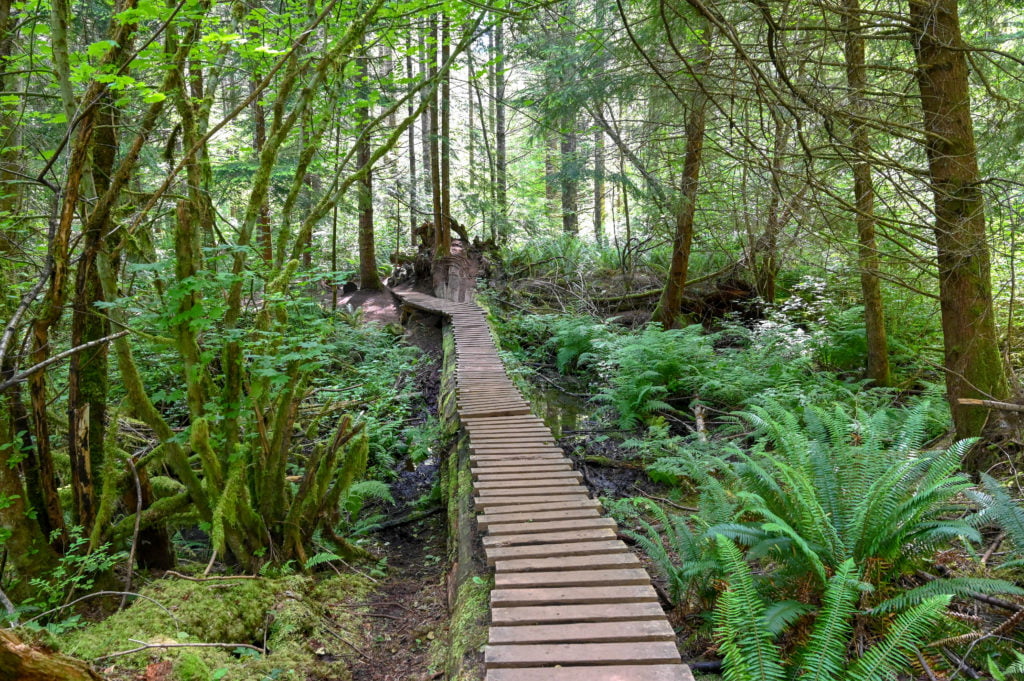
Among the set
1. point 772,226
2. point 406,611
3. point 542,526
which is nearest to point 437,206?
point 772,226

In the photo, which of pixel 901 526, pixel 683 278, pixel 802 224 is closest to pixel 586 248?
pixel 683 278

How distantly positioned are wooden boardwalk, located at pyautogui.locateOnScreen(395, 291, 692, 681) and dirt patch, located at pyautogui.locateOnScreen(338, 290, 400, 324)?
959 cm

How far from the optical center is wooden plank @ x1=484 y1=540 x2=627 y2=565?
3713 mm

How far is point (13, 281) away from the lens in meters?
5.03

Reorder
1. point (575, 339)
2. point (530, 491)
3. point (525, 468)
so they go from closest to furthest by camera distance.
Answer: point (530, 491) → point (525, 468) → point (575, 339)

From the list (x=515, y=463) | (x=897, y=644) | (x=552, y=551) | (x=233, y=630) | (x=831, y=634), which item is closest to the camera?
(x=897, y=644)

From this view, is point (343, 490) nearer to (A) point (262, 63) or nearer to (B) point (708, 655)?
(B) point (708, 655)

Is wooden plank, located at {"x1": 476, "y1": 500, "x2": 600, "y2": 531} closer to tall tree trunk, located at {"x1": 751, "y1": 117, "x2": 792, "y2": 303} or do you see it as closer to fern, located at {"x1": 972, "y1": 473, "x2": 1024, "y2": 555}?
fern, located at {"x1": 972, "y1": 473, "x2": 1024, "y2": 555}

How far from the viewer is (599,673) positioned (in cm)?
264

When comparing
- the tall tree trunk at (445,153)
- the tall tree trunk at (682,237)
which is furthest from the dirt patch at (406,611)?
the tall tree trunk at (445,153)

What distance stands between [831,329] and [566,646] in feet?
25.6

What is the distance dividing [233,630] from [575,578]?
2.15m

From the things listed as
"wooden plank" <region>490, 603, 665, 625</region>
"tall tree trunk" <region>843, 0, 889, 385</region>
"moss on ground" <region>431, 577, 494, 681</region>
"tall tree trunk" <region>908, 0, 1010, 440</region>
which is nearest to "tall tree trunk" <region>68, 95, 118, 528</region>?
"moss on ground" <region>431, 577, 494, 681</region>

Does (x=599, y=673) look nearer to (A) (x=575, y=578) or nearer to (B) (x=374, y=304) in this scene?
(A) (x=575, y=578)
